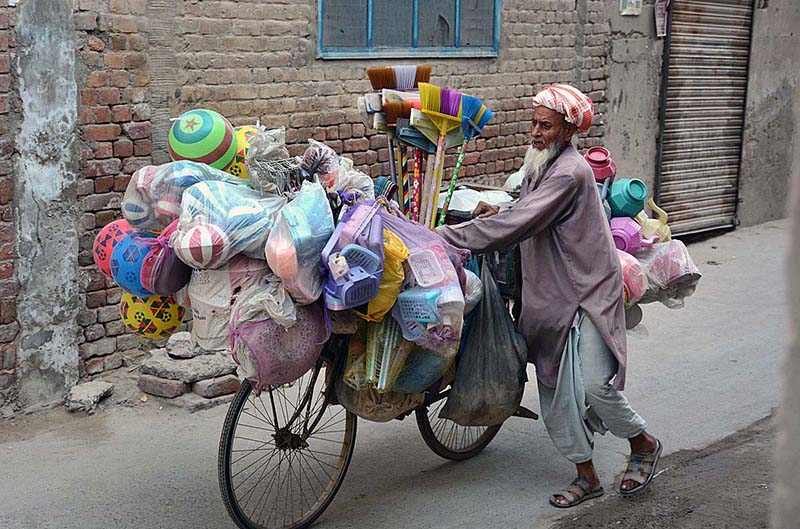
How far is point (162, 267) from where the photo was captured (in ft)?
11.8

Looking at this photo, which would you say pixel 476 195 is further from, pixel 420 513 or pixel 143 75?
pixel 143 75

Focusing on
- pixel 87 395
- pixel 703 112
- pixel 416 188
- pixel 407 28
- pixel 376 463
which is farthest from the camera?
pixel 703 112

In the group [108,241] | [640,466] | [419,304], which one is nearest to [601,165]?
[640,466]

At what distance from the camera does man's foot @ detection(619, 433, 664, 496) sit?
→ 4582 mm

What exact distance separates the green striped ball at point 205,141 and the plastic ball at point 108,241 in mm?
439

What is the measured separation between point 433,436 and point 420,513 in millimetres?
464

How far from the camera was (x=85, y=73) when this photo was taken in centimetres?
546

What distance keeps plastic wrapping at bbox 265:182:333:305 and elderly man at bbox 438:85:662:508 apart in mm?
878

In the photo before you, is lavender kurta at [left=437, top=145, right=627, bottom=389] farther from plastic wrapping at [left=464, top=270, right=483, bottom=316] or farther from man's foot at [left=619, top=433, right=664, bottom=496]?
man's foot at [left=619, top=433, right=664, bottom=496]

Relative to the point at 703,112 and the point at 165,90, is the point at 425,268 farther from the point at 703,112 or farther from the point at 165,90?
the point at 703,112

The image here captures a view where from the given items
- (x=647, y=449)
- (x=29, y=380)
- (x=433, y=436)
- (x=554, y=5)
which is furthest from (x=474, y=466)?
(x=554, y=5)

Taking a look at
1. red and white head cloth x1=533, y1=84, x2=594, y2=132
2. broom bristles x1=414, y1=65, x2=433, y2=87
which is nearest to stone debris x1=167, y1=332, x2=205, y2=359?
broom bristles x1=414, y1=65, x2=433, y2=87

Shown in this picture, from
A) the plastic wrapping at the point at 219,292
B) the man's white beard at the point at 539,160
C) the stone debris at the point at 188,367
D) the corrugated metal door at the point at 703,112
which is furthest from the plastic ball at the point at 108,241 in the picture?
the corrugated metal door at the point at 703,112

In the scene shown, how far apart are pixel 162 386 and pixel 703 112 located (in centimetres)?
718
